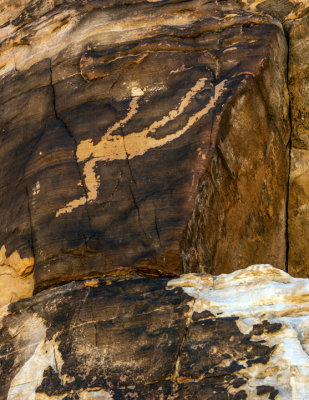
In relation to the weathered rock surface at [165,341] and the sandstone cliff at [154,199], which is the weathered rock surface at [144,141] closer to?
the sandstone cliff at [154,199]

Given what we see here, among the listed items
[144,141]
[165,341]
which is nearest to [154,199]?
[144,141]

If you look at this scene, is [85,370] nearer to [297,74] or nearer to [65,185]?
[65,185]

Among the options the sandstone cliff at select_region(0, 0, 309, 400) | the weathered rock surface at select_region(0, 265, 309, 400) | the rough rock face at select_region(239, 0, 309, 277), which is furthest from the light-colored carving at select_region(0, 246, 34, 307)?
the rough rock face at select_region(239, 0, 309, 277)

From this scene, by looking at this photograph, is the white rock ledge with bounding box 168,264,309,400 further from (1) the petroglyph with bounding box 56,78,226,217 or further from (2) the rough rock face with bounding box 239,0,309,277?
(2) the rough rock face with bounding box 239,0,309,277

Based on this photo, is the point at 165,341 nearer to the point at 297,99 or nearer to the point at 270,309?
the point at 270,309

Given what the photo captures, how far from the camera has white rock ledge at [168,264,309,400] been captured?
2.87 metres

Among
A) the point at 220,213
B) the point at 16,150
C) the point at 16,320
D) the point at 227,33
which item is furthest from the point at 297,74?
the point at 16,320

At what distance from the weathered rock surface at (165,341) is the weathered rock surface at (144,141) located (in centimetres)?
31

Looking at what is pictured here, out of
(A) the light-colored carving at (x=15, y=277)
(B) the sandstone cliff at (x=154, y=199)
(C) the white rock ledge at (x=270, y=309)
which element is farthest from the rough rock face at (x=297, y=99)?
(A) the light-colored carving at (x=15, y=277)

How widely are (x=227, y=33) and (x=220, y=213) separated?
131 centimetres

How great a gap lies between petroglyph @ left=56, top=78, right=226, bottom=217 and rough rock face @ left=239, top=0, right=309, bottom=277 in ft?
3.04

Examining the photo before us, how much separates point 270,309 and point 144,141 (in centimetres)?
147

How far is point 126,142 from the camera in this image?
168 inches

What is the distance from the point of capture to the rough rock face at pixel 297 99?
4.98 m
